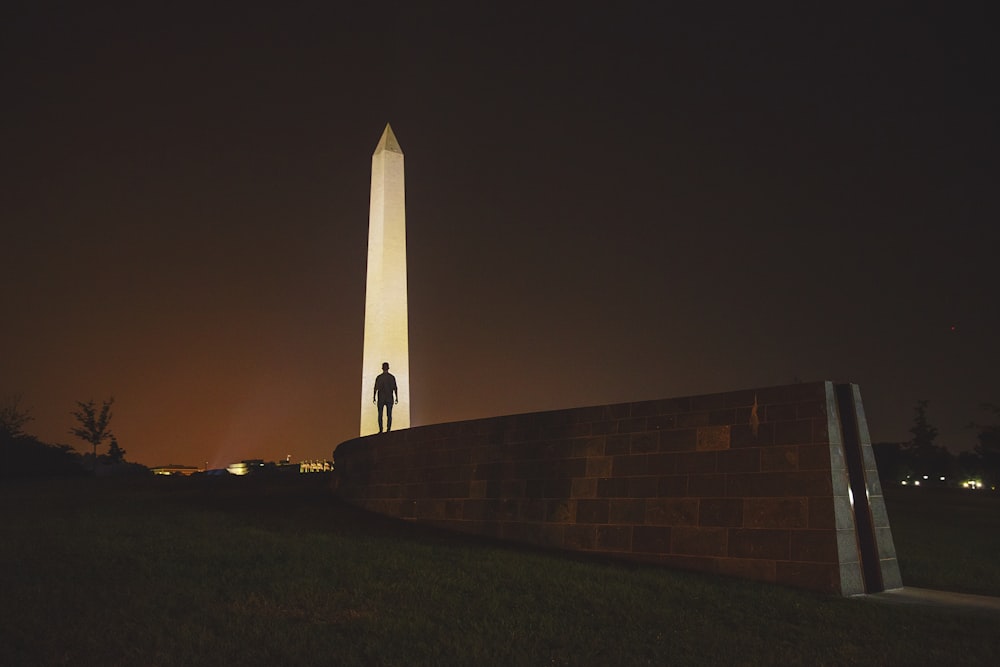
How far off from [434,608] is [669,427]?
4.87 m

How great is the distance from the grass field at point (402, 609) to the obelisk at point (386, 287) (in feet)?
52.8

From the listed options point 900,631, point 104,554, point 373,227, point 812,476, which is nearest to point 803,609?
point 900,631

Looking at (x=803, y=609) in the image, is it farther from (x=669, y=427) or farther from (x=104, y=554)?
(x=104, y=554)

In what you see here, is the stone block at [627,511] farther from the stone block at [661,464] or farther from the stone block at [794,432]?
the stone block at [794,432]

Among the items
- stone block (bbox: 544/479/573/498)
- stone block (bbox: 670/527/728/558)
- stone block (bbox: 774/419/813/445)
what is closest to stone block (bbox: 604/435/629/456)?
stone block (bbox: 544/479/573/498)

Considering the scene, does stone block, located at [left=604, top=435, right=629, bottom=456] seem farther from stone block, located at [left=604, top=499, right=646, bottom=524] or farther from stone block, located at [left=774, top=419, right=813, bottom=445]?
stone block, located at [left=774, top=419, right=813, bottom=445]

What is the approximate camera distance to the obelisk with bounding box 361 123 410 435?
2958cm

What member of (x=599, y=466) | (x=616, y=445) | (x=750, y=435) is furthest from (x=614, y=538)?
(x=750, y=435)

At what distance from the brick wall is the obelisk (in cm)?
1418

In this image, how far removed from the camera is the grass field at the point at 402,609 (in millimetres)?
7438

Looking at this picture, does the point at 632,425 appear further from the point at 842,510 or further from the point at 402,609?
the point at 402,609

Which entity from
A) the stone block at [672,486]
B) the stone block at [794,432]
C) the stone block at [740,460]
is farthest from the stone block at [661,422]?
the stone block at [794,432]

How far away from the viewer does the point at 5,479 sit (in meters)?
31.2

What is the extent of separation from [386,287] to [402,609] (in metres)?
21.4
